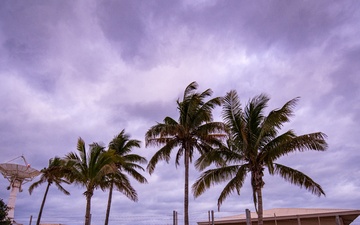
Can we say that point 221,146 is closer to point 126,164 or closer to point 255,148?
point 255,148

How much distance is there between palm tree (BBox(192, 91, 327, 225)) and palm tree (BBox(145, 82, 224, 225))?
284 cm

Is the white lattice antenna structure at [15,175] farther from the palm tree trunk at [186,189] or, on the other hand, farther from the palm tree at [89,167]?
the palm tree trunk at [186,189]

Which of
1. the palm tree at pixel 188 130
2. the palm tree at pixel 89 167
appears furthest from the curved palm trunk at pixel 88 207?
the palm tree at pixel 188 130

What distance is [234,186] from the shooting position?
746 inches

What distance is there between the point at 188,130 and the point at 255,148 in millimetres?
5727

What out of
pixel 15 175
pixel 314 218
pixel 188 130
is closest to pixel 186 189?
pixel 188 130

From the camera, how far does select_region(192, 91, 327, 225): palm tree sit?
55.9 ft

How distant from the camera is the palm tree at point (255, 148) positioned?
671 inches

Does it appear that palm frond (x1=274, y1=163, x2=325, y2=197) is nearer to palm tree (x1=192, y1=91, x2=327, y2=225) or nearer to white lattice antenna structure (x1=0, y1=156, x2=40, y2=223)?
palm tree (x1=192, y1=91, x2=327, y2=225)

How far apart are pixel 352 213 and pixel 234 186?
6.67m

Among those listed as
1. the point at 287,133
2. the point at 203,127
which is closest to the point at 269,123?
the point at 287,133

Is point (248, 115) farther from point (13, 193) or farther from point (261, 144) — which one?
point (13, 193)

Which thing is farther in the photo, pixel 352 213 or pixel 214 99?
pixel 214 99

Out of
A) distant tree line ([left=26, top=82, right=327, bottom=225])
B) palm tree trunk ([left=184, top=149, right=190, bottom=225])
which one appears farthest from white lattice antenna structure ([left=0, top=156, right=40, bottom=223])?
palm tree trunk ([left=184, top=149, right=190, bottom=225])
